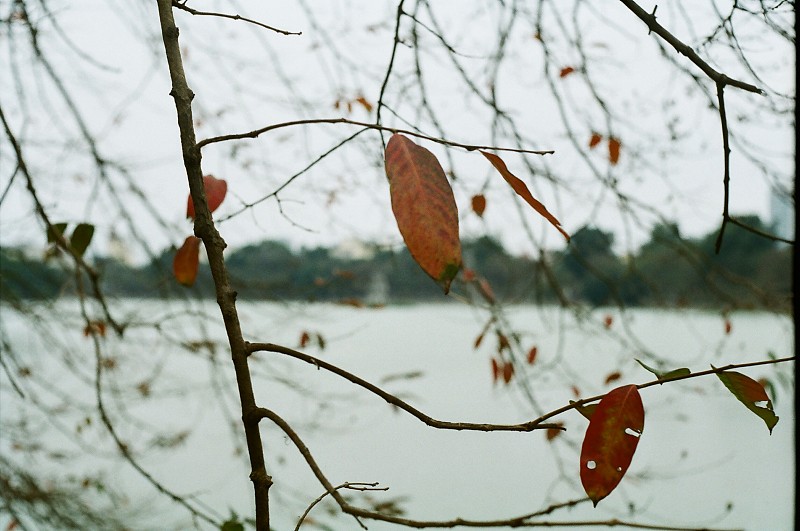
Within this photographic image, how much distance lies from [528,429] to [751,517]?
2443 mm

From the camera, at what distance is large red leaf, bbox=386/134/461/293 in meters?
0.21

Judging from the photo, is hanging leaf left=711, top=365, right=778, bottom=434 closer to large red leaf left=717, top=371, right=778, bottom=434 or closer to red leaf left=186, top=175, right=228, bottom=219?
large red leaf left=717, top=371, right=778, bottom=434

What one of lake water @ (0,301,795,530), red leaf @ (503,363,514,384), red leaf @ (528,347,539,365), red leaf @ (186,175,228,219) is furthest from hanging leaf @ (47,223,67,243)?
lake water @ (0,301,795,530)

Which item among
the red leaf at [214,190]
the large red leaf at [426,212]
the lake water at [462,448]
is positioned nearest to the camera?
the large red leaf at [426,212]

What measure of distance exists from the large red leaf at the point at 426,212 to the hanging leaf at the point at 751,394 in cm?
13

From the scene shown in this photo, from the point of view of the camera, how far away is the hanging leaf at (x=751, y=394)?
0.85 ft

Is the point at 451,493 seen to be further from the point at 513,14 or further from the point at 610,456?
the point at 610,456

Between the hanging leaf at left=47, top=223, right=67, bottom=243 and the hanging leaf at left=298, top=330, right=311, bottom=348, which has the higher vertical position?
the hanging leaf at left=47, top=223, right=67, bottom=243

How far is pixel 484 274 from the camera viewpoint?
1.81 metres

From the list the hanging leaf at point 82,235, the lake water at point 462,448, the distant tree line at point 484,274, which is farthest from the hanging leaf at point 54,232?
the lake water at point 462,448

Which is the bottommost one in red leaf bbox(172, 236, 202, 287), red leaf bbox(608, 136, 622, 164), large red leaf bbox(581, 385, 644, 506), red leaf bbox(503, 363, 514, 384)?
red leaf bbox(503, 363, 514, 384)

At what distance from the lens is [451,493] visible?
7.96 ft

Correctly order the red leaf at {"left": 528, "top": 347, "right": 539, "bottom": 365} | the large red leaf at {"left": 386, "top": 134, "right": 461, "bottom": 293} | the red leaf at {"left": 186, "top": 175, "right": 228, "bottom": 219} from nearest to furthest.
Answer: the large red leaf at {"left": 386, "top": 134, "right": 461, "bottom": 293} → the red leaf at {"left": 186, "top": 175, "right": 228, "bottom": 219} → the red leaf at {"left": 528, "top": 347, "right": 539, "bottom": 365}

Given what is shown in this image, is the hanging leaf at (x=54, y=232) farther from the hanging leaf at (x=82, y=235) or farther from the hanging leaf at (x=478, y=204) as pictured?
the hanging leaf at (x=478, y=204)
